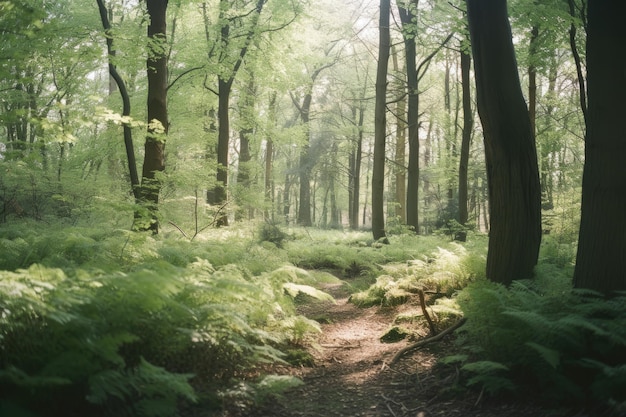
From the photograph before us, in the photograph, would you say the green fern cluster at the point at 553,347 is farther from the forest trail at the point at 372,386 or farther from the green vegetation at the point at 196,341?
the forest trail at the point at 372,386

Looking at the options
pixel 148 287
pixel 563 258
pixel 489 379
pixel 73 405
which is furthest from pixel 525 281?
pixel 73 405

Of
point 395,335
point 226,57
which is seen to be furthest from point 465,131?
point 395,335

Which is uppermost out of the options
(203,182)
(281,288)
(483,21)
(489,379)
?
(483,21)

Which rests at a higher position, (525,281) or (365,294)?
(525,281)

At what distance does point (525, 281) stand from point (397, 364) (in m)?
1.79

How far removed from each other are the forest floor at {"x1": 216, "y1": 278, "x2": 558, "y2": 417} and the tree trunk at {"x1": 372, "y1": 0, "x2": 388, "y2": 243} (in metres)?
8.15

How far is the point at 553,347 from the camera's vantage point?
3.77 m

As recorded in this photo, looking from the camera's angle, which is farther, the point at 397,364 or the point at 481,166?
the point at 481,166

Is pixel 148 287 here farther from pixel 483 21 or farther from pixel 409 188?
pixel 409 188

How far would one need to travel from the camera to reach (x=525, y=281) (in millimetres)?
5133

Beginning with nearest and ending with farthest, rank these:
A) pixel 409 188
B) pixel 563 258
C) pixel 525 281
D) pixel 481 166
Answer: pixel 525 281
pixel 563 258
pixel 409 188
pixel 481 166

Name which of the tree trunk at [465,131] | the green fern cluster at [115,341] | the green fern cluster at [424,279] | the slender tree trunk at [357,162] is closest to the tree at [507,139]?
the green fern cluster at [424,279]

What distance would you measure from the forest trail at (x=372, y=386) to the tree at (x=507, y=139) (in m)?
1.48

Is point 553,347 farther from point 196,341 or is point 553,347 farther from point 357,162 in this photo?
point 357,162
